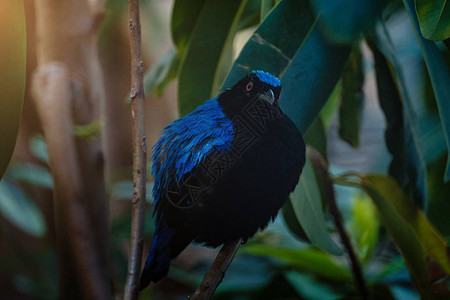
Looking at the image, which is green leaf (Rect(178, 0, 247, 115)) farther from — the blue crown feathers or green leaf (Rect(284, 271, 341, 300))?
green leaf (Rect(284, 271, 341, 300))

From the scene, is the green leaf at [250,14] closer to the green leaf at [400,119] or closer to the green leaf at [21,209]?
the green leaf at [400,119]

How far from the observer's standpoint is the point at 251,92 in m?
0.48

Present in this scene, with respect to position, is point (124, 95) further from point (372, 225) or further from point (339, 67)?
point (372, 225)

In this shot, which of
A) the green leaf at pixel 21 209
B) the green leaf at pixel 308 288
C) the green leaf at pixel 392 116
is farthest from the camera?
the green leaf at pixel 308 288

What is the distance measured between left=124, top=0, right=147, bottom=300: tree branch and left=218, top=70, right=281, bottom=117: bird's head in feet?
0.31

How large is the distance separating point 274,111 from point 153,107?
0.38 m

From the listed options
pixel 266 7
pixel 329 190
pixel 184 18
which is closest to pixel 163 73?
pixel 184 18

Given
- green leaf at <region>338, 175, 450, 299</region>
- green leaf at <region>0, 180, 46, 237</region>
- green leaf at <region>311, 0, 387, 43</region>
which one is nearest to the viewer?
green leaf at <region>311, 0, 387, 43</region>

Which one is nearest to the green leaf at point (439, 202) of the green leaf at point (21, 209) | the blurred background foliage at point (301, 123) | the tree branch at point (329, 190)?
the blurred background foliage at point (301, 123)

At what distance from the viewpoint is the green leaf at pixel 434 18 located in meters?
0.55

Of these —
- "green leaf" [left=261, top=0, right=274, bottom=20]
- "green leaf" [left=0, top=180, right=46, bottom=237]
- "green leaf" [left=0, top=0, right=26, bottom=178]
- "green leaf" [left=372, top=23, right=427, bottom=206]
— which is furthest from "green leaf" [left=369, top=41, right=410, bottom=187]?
"green leaf" [left=0, top=180, right=46, bottom=237]

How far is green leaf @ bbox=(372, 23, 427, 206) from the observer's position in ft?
2.31

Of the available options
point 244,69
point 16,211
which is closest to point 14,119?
point 244,69

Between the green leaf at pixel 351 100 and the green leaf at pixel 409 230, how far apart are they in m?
0.16
